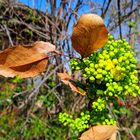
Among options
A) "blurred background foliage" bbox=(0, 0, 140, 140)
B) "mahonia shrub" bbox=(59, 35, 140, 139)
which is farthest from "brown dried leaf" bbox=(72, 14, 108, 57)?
"blurred background foliage" bbox=(0, 0, 140, 140)

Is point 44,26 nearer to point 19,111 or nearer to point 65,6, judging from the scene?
point 65,6

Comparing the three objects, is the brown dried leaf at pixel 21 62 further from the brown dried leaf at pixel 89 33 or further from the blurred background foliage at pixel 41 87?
the blurred background foliage at pixel 41 87

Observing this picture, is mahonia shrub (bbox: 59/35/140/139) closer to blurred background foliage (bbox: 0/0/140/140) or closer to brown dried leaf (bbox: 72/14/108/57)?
brown dried leaf (bbox: 72/14/108/57)

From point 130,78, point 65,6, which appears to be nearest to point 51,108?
point 65,6

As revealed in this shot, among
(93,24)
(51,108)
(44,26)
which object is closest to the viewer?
(93,24)

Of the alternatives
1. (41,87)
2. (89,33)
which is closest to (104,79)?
(89,33)
